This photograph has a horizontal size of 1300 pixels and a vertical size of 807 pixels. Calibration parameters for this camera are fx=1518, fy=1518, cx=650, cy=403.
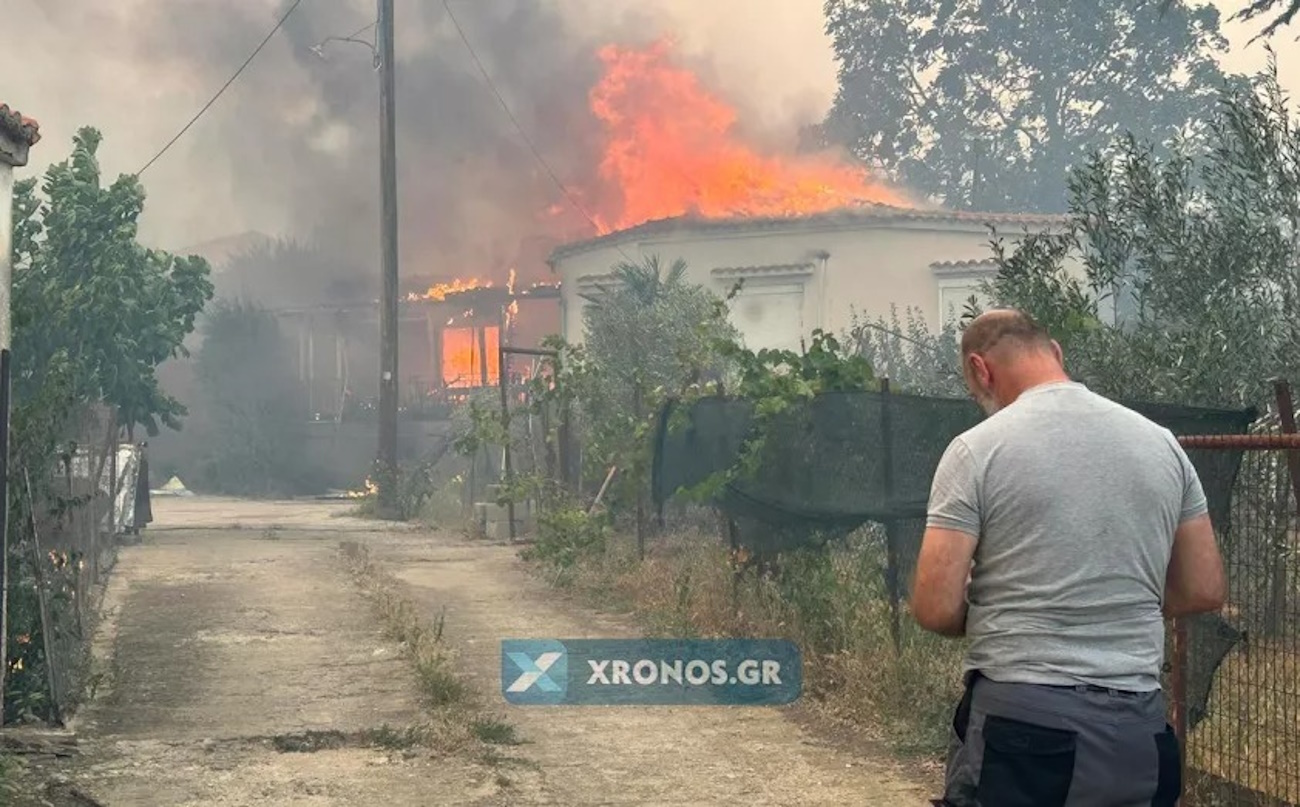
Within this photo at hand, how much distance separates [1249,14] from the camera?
45.7ft

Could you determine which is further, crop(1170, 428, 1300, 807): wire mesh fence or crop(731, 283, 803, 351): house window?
crop(731, 283, 803, 351): house window

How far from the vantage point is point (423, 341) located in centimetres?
4231

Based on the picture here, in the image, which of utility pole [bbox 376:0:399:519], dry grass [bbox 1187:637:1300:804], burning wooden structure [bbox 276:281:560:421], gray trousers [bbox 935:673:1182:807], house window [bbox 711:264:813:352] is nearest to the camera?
gray trousers [bbox 935:673:1182:807]

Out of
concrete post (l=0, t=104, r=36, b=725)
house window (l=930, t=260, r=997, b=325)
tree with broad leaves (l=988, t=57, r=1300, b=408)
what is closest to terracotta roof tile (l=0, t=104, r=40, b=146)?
concrete post (l=0, t=104, r=36, b=725)

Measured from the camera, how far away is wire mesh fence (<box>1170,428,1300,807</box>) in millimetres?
5859

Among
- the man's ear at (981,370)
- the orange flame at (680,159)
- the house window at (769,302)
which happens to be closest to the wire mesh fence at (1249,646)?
the man's ear at (981,370)

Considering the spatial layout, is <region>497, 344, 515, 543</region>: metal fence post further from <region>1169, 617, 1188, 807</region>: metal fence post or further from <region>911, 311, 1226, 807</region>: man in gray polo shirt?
<region>911, 311, 1226, 807</region>: man in gray polo shirt

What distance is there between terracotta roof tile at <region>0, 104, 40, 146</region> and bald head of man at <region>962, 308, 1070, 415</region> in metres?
6.45

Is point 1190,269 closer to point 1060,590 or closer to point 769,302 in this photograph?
point 1060,590

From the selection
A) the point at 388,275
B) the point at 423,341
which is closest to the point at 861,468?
the point at 388,275

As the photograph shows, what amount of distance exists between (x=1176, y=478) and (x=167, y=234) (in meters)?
51.7

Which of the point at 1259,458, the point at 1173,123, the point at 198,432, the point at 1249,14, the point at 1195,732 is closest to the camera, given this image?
the point at 1259,458

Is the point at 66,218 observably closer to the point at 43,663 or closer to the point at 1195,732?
the point at 43,663

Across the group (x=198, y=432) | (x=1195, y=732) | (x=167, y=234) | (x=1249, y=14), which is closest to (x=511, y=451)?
(x=1249, y=14)
